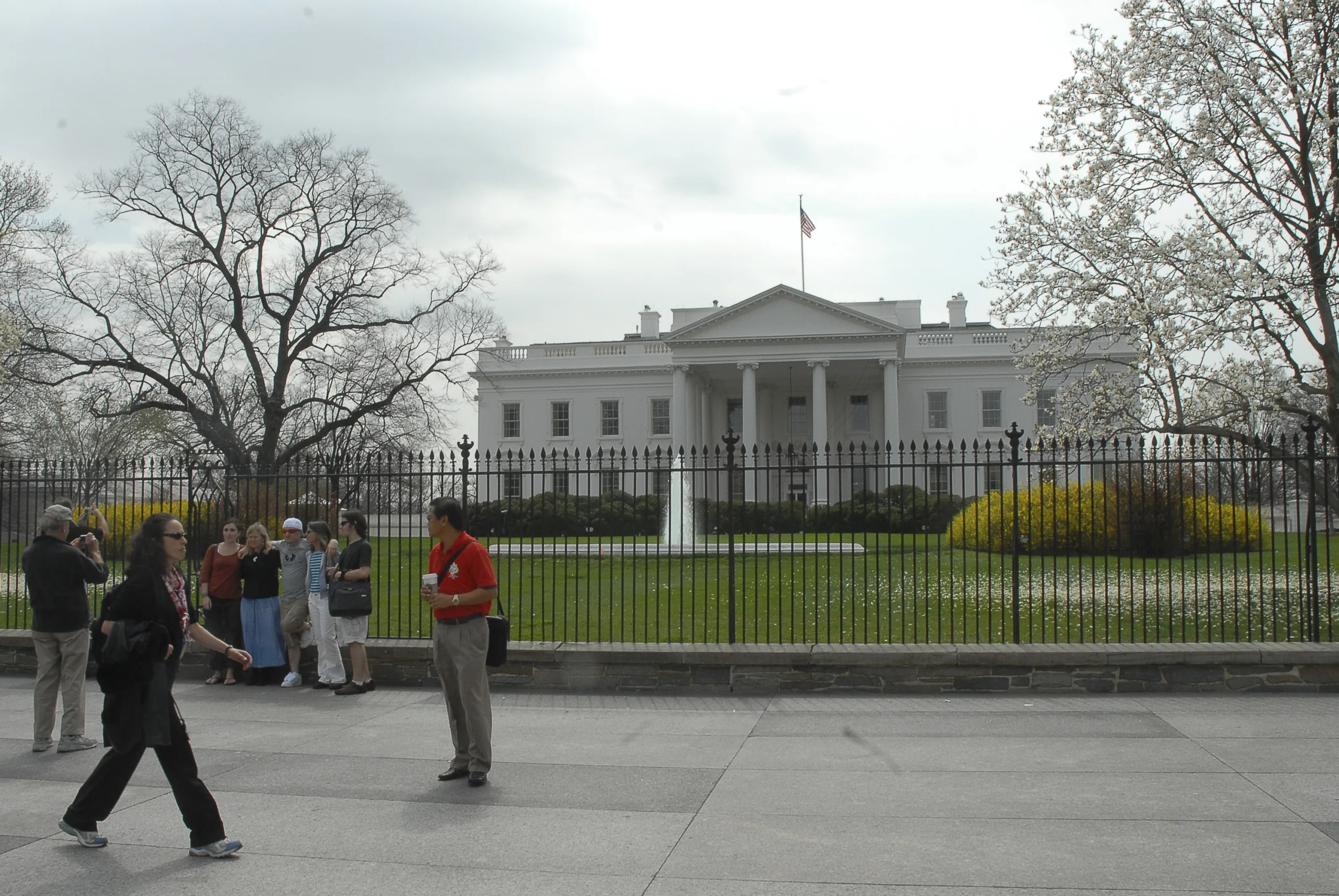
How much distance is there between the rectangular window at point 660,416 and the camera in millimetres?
59000

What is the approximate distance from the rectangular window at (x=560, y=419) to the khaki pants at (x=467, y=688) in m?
53.2

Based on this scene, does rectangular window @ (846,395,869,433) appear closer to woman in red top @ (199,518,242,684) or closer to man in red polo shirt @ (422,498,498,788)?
woman in red top @ (199,518,242,684)

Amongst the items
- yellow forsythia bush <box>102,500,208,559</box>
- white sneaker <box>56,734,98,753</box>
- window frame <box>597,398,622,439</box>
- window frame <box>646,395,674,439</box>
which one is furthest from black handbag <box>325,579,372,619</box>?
window frame <box>597,398,622,439</box>

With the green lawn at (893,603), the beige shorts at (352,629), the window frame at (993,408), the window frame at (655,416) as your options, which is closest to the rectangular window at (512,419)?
the window frame at (655,416)

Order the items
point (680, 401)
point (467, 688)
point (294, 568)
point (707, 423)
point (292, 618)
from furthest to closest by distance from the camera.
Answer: point (707, 423) → point (680, 401) → point (294, 568) → point (292, 618) → point (467, 688)

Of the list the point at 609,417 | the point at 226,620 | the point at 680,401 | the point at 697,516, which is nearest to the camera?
the point at 226,620

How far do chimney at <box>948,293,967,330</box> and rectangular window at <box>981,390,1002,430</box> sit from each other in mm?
7331

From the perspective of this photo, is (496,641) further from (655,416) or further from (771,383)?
(655,416)

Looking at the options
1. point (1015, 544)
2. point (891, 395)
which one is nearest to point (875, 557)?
point (1015, 544)

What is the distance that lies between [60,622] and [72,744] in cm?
84

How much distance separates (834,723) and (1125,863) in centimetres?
341

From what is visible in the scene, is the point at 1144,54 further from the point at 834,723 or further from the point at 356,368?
the point at 356,368

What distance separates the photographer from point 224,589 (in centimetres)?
1029

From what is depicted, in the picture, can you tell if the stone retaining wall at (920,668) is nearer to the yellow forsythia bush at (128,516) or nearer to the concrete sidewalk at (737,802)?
the concrete sidewalk at (737,802)
